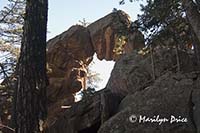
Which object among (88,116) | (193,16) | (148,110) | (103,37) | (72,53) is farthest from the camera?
(72,53)

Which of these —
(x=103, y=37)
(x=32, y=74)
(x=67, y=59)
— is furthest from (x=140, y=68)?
(x=67, y=59)

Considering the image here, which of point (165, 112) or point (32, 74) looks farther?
point (165, 112)

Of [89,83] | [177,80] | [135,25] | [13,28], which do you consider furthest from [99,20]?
[177,80]

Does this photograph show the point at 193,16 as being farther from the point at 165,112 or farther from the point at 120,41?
the point at 120,41

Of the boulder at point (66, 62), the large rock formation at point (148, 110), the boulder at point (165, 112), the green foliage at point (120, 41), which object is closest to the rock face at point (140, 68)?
the large rock formation at point (148, 110)

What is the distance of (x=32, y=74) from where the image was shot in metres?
6.03

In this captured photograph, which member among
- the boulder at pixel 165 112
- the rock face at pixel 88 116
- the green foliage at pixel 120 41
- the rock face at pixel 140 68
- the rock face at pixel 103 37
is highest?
the rock face at pixel 103 37

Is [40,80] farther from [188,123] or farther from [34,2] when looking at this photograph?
[188,123]

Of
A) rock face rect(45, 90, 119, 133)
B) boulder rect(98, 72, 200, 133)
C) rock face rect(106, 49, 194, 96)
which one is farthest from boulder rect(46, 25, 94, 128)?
boulder rect(98, 72, 200, 133)

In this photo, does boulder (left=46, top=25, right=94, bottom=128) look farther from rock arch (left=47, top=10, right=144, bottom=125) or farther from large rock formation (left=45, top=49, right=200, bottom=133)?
large rock formation (left=45, top=49, right=200, bottom=133)

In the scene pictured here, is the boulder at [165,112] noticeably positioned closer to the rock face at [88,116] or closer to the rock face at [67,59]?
the rock face at [88,116]

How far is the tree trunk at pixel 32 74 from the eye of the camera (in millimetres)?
5732

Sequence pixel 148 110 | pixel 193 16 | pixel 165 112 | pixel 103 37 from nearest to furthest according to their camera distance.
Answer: pixel 165 112
pixel 148 110
pixel 193 16
pixel 103 37

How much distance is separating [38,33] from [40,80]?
3.36 feet
